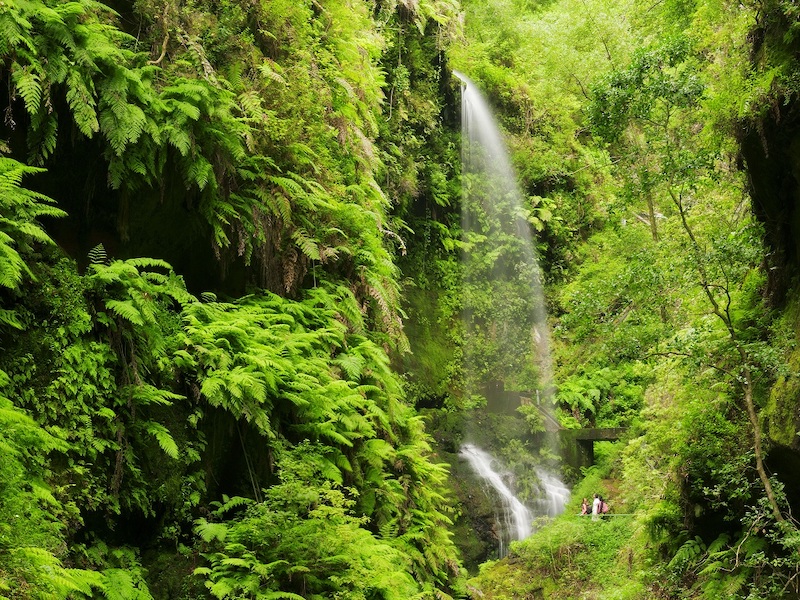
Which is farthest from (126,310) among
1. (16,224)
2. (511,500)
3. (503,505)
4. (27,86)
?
(511,500)

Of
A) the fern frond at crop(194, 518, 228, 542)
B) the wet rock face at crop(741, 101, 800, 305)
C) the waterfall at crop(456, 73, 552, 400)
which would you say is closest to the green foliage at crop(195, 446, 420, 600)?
the fern frond at crop(194, 518, 228, 542)

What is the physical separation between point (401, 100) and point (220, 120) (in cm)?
1130

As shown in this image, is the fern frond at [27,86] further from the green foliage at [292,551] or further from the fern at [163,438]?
the green foliage at [292,551]

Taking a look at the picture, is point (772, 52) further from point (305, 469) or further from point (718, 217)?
point (305, 469)

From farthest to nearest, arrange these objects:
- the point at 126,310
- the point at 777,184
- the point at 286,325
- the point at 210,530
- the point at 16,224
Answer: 1. the point at 777,184
2. the point at 286,325
3. the point at 210,530
4. the point at 126,310
5. the point at 16,224

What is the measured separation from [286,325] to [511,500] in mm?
10551

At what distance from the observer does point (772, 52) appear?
7961 mm

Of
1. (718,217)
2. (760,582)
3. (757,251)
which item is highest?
(718,217)

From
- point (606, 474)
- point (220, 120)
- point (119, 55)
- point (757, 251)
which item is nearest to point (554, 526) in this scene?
point (606, 474)

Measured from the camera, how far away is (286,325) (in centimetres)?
646

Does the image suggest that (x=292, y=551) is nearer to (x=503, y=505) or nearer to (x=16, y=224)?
(x=16, y=224)

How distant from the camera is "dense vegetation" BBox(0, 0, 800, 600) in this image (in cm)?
473

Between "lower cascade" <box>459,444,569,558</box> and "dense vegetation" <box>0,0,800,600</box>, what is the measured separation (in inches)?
45.3

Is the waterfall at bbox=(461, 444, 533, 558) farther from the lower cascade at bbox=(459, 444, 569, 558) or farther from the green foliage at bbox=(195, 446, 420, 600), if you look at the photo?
the green foliage at bbox=(195, 446, 420, 600)
